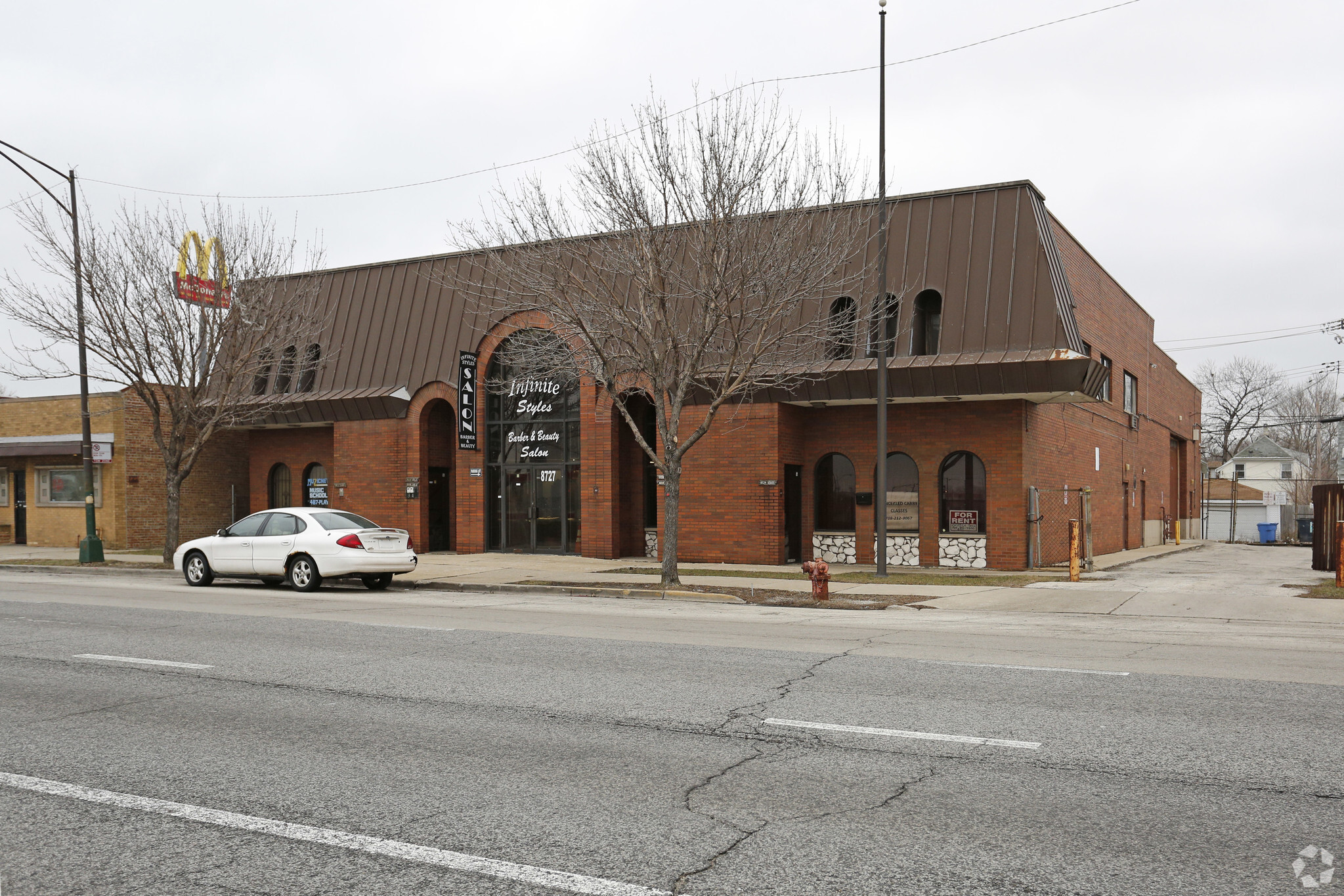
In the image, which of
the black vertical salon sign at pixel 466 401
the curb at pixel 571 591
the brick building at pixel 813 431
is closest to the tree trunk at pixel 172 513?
the curb at pixel 571 591

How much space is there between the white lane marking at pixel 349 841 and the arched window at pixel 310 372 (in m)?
24.9

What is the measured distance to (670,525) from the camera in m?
18.8

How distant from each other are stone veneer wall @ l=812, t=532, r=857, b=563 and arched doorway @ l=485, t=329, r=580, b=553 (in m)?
6.17

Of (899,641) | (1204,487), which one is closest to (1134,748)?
(899,641)

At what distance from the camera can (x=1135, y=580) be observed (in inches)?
812

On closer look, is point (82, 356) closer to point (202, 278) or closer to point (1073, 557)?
point (202, 278)

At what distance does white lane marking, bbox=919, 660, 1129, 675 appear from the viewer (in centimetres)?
918

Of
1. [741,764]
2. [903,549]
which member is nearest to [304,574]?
[903,549]

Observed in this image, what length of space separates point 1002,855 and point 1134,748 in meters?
2.31

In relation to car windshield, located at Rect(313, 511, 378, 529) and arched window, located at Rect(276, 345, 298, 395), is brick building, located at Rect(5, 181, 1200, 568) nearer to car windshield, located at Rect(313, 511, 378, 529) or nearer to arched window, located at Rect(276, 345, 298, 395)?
arched window, located at Rect(276, 345, 298, 395)

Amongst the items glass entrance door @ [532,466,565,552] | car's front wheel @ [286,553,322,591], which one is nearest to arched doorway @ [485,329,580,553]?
glass entrance door @ [532,466,565,552]

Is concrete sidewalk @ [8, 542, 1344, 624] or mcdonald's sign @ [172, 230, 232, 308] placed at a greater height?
mcdonald's sign @ [172, 230, 232, 308]

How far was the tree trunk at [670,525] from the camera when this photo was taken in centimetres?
1855

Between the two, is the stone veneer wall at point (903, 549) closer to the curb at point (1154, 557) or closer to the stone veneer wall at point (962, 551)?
the stone veneer wall at point (962, 551)
